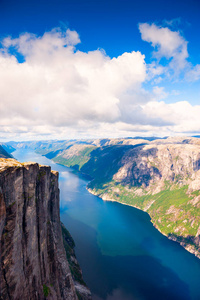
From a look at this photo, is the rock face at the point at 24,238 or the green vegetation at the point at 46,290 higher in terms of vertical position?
the rock face at the point at 24,238

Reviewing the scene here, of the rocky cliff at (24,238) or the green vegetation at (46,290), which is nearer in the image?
the rocky cliff at (24,238)

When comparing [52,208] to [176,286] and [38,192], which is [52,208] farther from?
[176,286]

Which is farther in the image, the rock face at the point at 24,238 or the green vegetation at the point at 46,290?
the green vegetation at the point at 46,290

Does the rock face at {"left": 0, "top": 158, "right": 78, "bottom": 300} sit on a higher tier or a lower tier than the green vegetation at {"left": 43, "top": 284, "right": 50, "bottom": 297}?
higher

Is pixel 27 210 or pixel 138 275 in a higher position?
pixel 27 210

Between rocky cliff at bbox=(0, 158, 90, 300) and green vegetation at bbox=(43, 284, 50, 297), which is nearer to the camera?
rocky cliff at bbox=(0, 158, 90, 300)

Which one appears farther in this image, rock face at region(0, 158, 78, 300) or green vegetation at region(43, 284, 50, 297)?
green vegetation at region(43, 284, 50, 297)

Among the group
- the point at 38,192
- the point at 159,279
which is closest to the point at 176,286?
the point at 159,279
